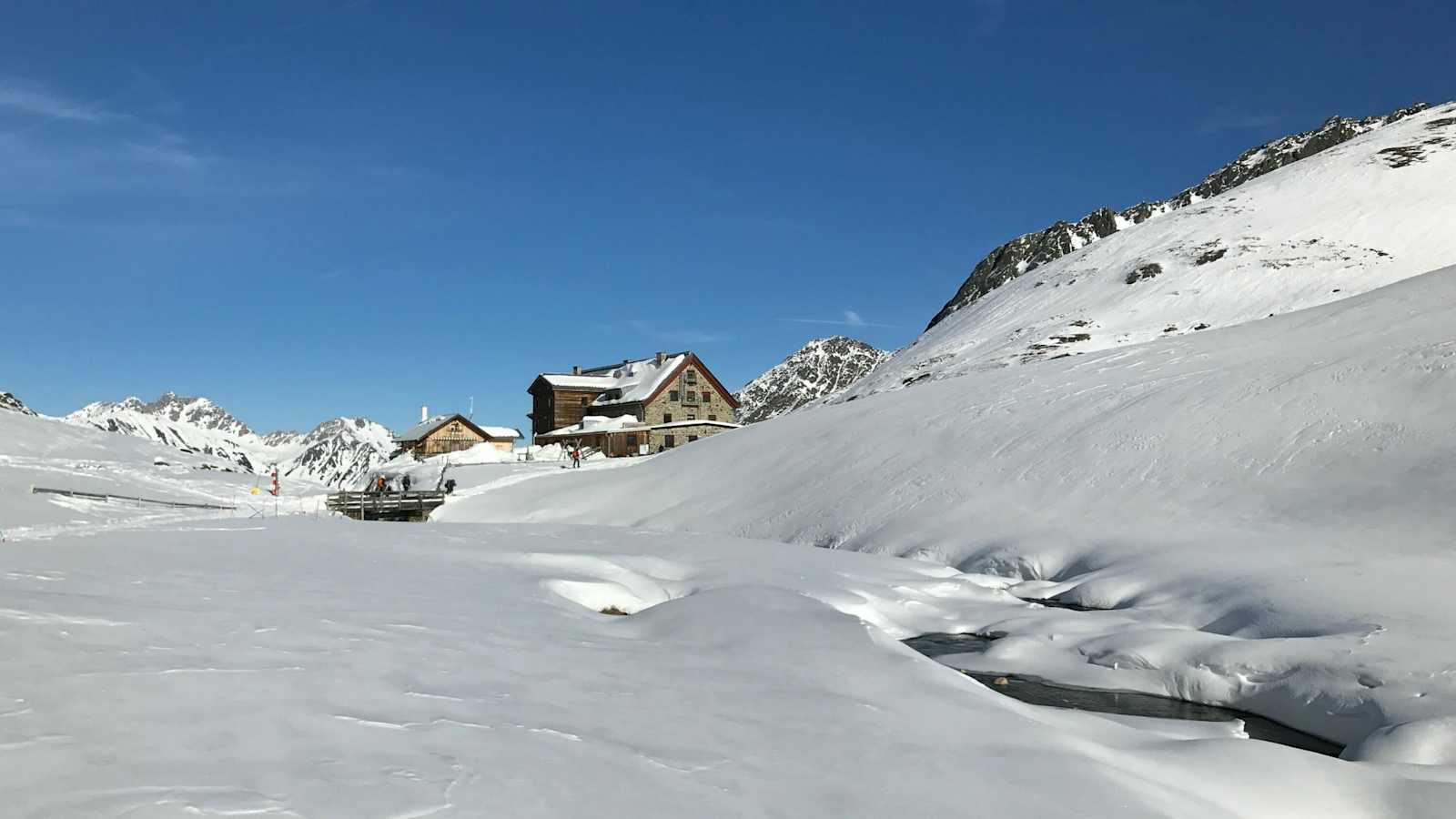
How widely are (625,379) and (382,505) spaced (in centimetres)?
4580

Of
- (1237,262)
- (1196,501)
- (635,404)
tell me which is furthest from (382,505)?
(1237,262)

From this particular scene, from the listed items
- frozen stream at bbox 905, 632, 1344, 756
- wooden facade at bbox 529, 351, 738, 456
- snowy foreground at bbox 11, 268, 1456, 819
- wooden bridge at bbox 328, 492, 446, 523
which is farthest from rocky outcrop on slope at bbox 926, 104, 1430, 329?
frozen stream at bbox 905, 632, 1344, 756

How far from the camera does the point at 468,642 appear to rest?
806 centimetres

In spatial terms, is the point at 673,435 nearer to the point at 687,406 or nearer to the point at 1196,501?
the point at 687,406

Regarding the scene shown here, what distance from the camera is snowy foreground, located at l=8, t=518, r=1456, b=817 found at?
4.24m

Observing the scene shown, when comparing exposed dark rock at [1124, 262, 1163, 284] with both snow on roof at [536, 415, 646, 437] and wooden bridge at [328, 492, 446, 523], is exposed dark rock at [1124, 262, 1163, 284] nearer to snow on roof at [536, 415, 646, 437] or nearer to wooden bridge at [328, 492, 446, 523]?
snow on roof at [536, 415, 646, 437]

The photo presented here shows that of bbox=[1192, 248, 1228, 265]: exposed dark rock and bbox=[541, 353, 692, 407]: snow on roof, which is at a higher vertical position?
bbox=[1192, 248, 1228, 265]: exposed dark rock

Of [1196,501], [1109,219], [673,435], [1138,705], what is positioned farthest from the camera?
[1109,219]

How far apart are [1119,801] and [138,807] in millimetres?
5124

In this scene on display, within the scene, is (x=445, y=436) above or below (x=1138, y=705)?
above

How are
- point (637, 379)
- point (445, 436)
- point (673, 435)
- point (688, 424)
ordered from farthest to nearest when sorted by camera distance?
1. point (637, 379)
2. point (445, 436)
3. point (673, 435)
4. point (688, 424)

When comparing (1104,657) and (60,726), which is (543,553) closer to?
(1104,657)

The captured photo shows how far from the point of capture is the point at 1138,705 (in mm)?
8469

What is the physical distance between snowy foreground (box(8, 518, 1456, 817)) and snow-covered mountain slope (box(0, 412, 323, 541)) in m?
14.2
